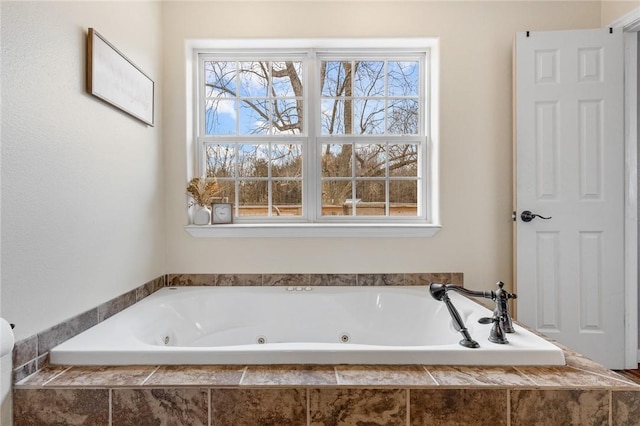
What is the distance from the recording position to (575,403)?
1.13m

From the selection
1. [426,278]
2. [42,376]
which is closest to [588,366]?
[426,278]

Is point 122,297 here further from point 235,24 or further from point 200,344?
point 235,24

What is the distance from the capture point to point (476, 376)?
3.93ft

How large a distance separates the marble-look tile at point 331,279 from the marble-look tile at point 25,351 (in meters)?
1.46

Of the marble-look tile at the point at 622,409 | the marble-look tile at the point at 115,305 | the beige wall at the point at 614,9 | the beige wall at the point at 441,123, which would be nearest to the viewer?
the marble-look tile at the point at 622,409

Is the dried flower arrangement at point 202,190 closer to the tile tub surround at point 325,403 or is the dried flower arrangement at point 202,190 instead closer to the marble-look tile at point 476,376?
the tile tub surround at point 325,403

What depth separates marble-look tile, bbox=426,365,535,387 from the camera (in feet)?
3.77

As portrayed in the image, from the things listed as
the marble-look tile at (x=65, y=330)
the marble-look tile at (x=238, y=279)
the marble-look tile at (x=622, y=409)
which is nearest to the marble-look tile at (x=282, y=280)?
the marble-look tile at (x=238, y=279)

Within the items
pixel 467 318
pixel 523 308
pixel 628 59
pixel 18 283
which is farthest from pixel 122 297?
pixel 628 59

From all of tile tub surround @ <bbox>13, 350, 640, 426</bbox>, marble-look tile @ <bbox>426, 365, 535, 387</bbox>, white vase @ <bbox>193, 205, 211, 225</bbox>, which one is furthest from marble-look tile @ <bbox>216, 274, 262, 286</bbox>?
marble-look tile @ <bbox>426, 365, 535, 387</bbox>

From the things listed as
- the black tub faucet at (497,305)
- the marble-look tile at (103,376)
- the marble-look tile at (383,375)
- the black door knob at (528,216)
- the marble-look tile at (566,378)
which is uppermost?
the black door knob at (528,216)

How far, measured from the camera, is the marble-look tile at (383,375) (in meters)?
1.15

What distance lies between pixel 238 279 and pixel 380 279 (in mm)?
913

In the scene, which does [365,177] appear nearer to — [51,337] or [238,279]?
[238,279]
